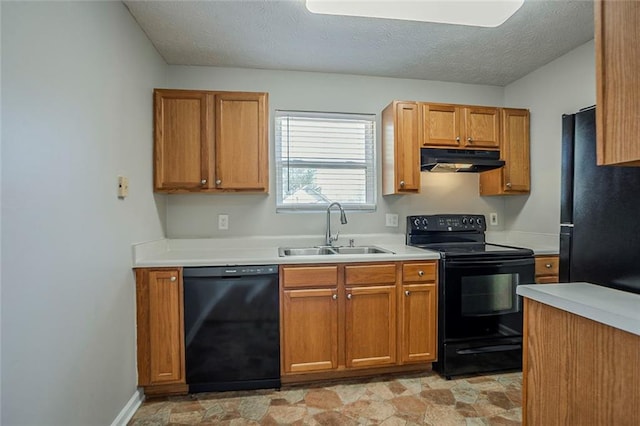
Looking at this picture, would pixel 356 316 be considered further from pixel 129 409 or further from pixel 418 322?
pixel 129 409

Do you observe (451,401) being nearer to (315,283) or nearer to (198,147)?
(315,283)

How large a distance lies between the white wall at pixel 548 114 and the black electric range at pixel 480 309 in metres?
0.60

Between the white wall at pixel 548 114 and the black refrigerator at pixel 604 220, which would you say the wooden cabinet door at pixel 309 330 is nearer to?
the black refrigerator at pixel 604 220

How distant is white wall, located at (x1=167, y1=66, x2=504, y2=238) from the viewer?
2656 mm

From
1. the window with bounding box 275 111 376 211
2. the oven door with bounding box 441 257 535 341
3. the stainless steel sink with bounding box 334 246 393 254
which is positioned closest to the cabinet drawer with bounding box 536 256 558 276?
the oven door with bounding box 441 257 535 341

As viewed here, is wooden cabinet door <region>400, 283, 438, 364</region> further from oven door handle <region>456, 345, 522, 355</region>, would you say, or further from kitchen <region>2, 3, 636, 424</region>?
kitchen <region>2, 3, 636, 424</region>

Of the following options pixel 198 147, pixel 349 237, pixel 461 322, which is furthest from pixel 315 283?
pixel 198 147

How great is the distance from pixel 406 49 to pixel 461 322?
2.12m

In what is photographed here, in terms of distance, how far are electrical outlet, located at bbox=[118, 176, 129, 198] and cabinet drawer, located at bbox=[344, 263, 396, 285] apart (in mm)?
1484

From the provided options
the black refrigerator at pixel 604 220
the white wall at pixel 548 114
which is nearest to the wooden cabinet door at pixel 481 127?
the white wall at pixel 548 114

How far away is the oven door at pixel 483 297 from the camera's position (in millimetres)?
2275

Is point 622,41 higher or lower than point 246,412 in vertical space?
higher

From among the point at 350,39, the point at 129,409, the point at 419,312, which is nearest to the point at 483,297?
the point at 419,312

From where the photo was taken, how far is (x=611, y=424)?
904mm
